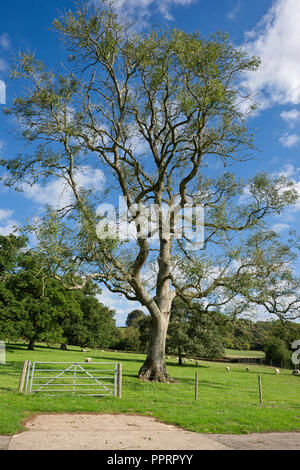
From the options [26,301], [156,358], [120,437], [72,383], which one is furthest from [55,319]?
[120,437]

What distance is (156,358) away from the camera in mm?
19031

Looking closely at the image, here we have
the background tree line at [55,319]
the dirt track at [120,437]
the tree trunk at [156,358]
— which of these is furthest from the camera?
the background tree line at [55,319]

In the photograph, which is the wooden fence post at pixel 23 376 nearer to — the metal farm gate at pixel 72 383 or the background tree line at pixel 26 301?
the metal farm gate at pixel 72 383

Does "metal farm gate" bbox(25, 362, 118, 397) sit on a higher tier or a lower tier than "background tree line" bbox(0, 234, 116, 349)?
lower

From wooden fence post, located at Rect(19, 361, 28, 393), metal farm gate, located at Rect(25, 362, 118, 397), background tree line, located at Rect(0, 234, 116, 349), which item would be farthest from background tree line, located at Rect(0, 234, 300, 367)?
wooden fence post, located at Rect(19, 361, 28, 393)

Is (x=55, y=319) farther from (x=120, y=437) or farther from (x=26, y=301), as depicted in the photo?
(x=120, y=437)

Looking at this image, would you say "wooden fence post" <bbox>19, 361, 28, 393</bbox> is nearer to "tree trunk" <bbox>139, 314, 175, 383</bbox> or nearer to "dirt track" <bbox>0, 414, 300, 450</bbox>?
"dirt track" <bbox>0, 414, 300, 450</bbox>

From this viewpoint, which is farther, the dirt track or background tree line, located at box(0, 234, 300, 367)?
background tree line, located at box(0, 234, 300, 367)

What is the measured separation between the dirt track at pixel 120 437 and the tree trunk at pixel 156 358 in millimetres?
9701

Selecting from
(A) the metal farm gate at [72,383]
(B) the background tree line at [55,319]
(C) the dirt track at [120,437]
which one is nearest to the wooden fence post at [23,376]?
(A) the metal farm gate at [72,383]

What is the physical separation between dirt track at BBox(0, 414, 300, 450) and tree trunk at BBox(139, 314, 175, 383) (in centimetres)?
970

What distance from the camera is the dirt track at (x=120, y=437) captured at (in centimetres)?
655

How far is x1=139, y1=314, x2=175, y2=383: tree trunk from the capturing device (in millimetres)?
18781
